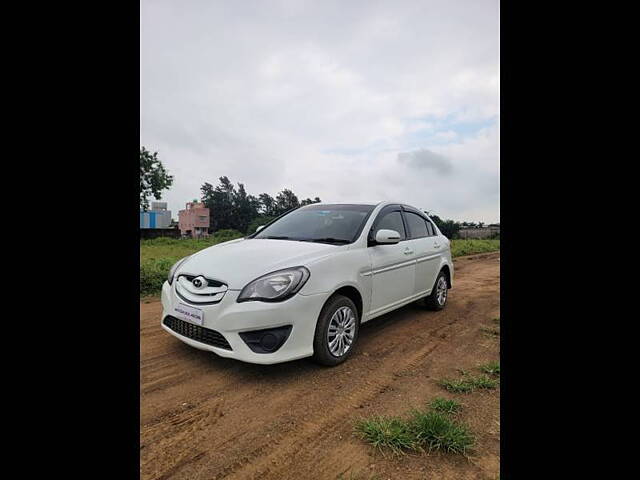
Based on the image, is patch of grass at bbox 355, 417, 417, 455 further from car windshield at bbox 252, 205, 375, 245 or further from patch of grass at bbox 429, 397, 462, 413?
car windshield at bbox 252, 205, 375, 245

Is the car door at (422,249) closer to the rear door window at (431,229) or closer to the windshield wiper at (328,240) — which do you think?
the rear door window at (431,229)

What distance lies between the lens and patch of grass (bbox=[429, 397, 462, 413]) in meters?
2.42

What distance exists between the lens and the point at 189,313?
2.89 meters

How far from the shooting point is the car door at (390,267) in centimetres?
363

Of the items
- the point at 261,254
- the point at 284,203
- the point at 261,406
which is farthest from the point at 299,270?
the point at 284,203

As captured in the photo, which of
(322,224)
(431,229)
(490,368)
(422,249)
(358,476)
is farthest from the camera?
(431,229)

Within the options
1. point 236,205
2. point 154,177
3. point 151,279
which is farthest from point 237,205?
point 151,279

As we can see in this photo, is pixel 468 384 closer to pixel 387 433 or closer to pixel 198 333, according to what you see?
pixel 387 433

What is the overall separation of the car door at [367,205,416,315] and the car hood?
536mm

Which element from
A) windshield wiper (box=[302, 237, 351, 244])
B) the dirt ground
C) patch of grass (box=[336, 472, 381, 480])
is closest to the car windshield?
windshield wiper (box=[302, 237, 351, 244])

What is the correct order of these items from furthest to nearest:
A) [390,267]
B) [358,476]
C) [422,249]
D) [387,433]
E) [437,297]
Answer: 1. [437,297]
2. [422,249]
3. [390,267]
4. [387,433]
5. [358,476]

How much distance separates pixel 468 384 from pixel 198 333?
7.31 ft
